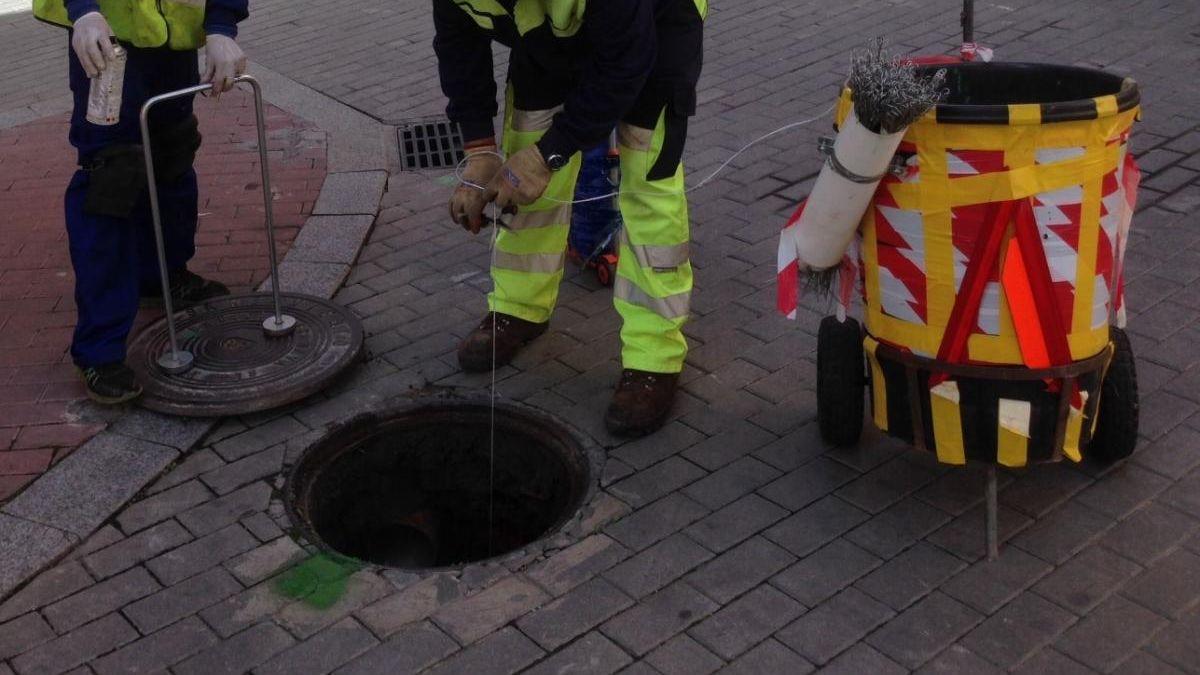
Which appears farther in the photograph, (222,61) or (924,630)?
(222,61)

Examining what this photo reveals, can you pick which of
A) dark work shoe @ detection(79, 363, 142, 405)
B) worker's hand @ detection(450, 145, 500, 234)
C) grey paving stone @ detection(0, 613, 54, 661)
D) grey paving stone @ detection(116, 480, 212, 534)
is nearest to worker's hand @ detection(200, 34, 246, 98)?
worker's hand @ detection(450, 145, 500, 234)

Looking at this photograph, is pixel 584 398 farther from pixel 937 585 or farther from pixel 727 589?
pixel 937 585

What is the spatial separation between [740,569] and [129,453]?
1885 mm

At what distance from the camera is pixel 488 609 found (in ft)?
10.9

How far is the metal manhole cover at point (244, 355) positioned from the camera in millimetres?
4207

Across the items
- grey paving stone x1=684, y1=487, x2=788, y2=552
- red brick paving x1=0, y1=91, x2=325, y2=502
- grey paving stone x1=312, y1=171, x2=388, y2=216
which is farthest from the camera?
grey paving stone x1=312, y1=171, x2=388, y2=216

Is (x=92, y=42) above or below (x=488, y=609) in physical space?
above

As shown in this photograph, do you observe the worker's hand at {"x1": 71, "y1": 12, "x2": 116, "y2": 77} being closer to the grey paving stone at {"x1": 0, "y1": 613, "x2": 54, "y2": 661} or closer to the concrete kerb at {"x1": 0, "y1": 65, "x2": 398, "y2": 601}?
the concrete kerb at {"x1": 0, "y1": 65, "x2": 398, "y2": 601}

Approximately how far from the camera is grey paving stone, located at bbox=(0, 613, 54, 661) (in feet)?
10.6

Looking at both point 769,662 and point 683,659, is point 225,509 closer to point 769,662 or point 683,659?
point 683,659

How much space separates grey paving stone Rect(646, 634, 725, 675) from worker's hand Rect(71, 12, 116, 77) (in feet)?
7.59

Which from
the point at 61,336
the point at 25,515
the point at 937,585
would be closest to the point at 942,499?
the point at 937,585

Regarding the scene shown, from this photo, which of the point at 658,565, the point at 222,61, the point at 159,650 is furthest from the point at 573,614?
the point at 222,61

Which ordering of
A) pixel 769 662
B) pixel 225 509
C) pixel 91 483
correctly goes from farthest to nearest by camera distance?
pixel 91 483, pixel 225 509, pixel 769 662
